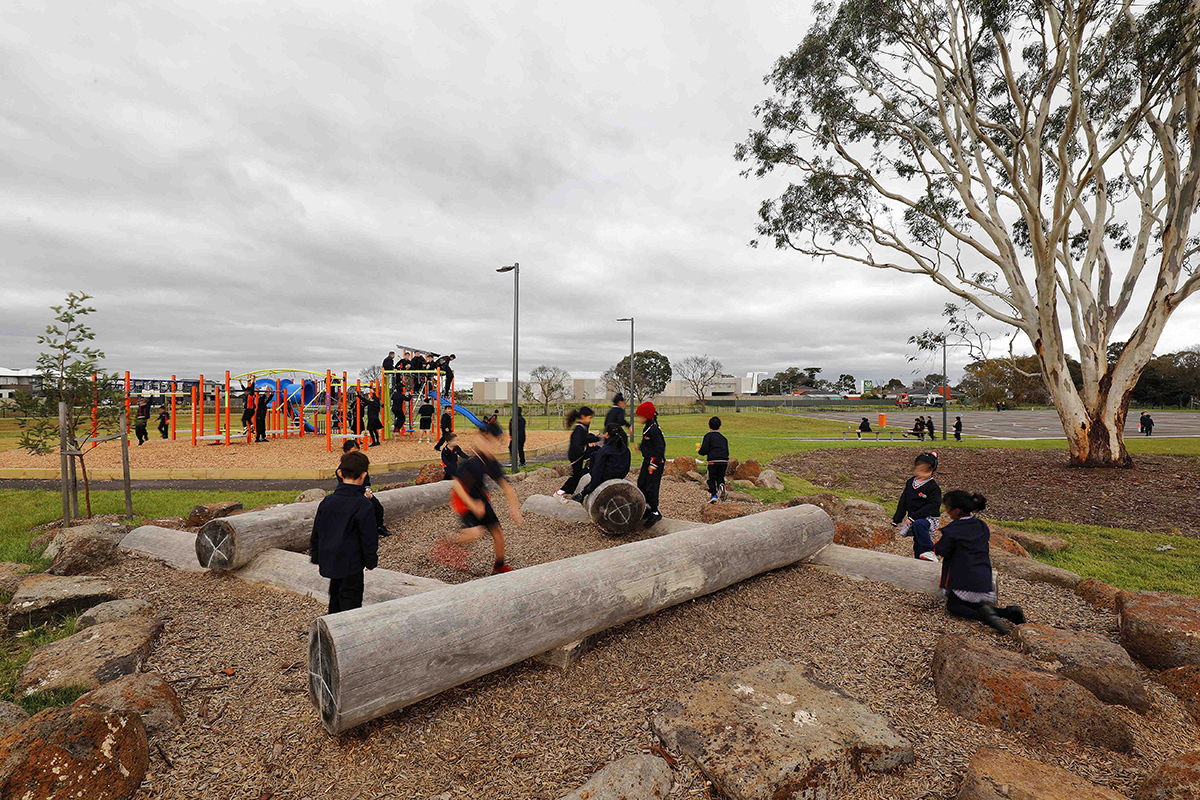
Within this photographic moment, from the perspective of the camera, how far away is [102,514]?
8727mm

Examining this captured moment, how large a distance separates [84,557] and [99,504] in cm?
535

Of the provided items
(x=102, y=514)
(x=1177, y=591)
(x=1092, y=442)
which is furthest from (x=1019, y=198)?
(x=102, y=514)

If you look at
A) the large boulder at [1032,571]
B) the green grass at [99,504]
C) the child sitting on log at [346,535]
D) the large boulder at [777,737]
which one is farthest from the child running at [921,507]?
the green grass at [99,504]

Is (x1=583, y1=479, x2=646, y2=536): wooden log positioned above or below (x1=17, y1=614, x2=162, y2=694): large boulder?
above

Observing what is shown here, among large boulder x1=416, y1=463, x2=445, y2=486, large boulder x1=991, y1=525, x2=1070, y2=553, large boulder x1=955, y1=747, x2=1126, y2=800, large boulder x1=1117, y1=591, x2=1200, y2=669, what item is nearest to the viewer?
large boulder x1=955, y1=747, x2=1126, y2=800

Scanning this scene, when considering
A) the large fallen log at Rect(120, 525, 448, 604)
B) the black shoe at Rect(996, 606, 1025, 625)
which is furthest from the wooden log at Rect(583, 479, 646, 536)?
the black shoe at Rect(996, 606, 1025, 625)

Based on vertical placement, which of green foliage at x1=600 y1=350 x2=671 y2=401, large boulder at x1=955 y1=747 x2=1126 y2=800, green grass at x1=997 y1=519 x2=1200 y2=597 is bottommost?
green grass at x1=997 y1=519 x2=1200 y2=597

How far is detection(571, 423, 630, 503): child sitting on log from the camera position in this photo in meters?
7.00

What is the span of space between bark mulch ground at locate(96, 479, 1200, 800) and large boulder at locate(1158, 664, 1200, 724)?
2.9 inches

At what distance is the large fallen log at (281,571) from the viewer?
464 centimetres

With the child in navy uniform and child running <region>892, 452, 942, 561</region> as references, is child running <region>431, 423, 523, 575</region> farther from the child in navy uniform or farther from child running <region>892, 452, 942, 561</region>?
child running <region>892, 452, 942, 561</region>

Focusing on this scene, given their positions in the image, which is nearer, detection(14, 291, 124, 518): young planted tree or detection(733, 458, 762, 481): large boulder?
detection(14, 291, 124, 518): young planted tree

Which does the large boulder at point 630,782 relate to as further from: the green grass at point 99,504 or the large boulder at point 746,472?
the large boulder at point 746,472

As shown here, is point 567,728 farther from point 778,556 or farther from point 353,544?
point 778,556
